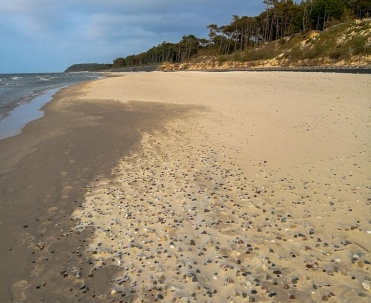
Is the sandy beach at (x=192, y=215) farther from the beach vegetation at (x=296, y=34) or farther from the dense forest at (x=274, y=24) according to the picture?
the dense forest at (x=274, y=24)

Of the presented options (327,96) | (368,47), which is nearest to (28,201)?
(327,96)

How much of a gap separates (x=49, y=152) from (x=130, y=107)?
29.1 feet

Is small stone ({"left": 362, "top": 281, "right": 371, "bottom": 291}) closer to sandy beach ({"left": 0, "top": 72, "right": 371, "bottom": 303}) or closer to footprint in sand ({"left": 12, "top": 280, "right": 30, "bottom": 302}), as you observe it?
sandy beach ({"left": 0, "top": 72, "right": 371, "bottom": 303})

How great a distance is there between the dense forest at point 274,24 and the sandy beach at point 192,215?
A: 58.2 m

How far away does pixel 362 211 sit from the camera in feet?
15.9

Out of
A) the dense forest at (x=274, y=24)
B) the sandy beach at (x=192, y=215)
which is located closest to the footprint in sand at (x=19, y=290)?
the sandy beach at (x=192, y=215)

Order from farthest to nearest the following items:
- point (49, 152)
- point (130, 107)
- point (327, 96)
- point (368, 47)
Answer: point (368, 47), point (130, 107), point (327, 96), point (49, 152)

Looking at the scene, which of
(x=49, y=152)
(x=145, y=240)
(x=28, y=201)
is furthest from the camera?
(x=49, y=152)

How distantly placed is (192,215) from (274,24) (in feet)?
288

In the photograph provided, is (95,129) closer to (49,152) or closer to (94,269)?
(49,152)

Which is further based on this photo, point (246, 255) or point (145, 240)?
point (145, 240)

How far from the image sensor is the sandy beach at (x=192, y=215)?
3.60 m

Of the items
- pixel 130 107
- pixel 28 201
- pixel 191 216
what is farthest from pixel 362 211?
pixel 130 107

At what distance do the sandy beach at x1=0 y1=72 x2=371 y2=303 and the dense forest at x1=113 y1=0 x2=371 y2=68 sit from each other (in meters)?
58.2
